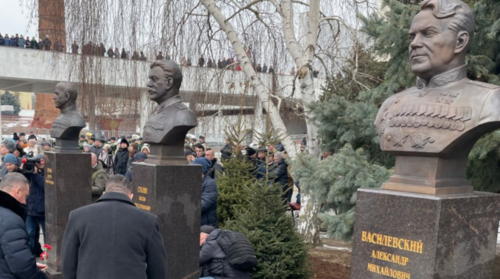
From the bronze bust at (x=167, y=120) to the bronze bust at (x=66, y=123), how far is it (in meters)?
2.15

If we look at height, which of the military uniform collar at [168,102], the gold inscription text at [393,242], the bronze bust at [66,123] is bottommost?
the gold inscription text at [393,242]

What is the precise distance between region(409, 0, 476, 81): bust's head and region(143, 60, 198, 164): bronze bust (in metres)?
2.85

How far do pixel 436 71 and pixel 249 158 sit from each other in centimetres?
631

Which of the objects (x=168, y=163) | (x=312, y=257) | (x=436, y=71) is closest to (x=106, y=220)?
(x=168, y=163)

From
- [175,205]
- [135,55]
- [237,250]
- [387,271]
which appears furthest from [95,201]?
[387,271]

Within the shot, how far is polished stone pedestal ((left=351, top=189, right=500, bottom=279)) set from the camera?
123 inches

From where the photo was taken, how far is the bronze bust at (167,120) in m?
5.39

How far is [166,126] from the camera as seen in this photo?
5.39 meters

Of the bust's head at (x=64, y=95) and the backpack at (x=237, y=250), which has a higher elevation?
the bust's head at (x=64, y=95)

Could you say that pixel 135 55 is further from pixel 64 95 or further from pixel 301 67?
pixel 301 67

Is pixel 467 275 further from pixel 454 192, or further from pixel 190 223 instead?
pixel 190 223

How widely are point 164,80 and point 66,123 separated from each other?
96.9 inches

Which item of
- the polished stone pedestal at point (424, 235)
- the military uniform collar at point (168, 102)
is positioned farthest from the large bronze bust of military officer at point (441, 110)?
the military uniform collar at point (168, 102)

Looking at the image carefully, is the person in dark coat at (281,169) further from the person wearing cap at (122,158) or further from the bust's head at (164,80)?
the bust's head at (164,80)
